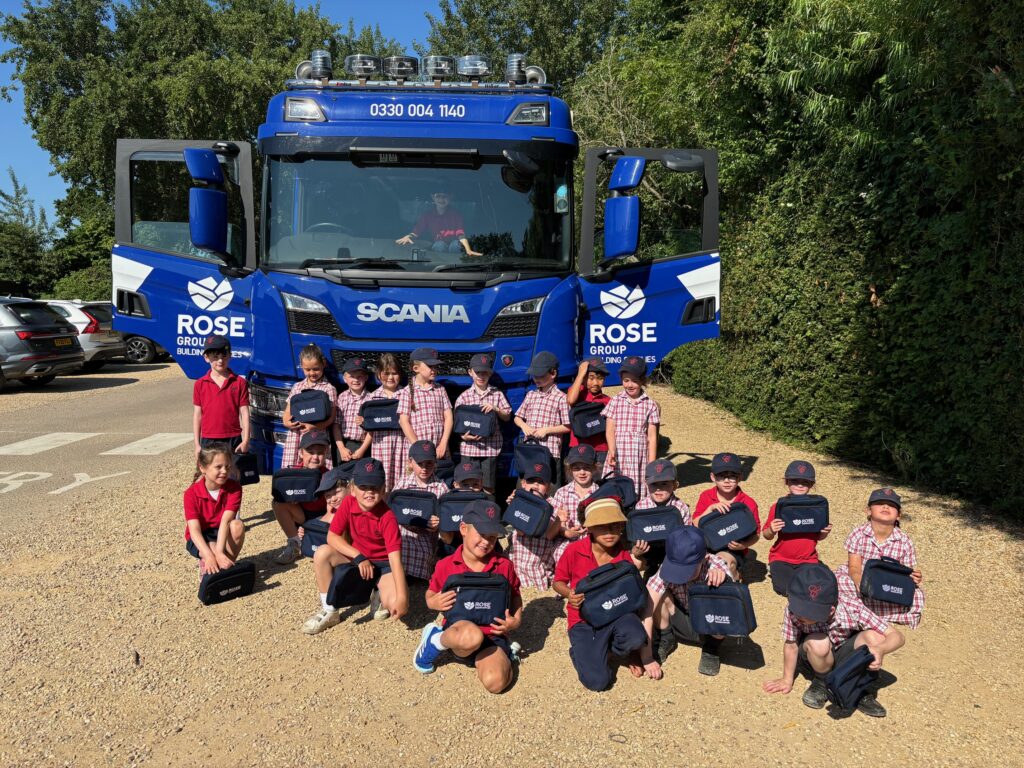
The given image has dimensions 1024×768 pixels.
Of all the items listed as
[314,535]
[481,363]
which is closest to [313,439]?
[314,535]

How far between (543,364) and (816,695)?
301 cm

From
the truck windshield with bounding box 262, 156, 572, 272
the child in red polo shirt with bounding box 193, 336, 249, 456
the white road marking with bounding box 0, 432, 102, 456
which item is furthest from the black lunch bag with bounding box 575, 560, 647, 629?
the white road marking with bounding box 0, 432, 102, 456

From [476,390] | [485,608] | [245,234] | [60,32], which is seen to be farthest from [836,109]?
[60,32]

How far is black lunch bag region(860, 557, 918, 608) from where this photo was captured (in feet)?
13.4

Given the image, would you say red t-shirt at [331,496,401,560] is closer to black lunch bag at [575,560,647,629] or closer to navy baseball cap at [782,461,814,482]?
black lunch bag at [575,560,647,629]

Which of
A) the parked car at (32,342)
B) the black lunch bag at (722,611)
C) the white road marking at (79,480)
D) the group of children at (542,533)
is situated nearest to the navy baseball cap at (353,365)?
the group of children at (542,533)

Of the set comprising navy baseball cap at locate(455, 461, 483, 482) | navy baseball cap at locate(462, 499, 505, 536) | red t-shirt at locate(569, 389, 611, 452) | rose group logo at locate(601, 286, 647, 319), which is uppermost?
rose group logo at locate(601, 286, 647, 319)

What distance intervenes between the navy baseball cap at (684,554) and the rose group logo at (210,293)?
14.5ft

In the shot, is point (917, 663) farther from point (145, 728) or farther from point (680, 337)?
point (145, 728)

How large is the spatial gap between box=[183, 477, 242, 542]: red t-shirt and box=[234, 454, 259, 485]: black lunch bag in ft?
2.32

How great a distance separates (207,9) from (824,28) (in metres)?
35.8

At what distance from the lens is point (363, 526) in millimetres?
5316

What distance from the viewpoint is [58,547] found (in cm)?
679

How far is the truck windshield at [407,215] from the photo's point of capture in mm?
6637
